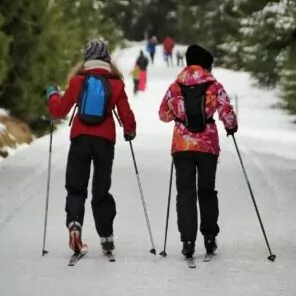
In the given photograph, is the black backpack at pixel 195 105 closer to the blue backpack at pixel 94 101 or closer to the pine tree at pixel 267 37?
the blue backpack at pixel 94 101

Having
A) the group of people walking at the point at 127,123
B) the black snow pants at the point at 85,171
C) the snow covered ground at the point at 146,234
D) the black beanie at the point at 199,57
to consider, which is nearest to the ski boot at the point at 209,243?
the snow covered ground at the point at 146,234

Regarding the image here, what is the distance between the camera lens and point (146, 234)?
368 inches

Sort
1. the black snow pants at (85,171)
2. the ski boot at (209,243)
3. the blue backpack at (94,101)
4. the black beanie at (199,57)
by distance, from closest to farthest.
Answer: the blue backpack at (94,101) < the black snow pants at (85,171) < the black beanie at (199,57) < the ski boot at (209,243)

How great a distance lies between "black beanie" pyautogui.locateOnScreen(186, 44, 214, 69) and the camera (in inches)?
312

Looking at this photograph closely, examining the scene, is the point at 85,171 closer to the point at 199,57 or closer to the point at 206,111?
the point at 206,111

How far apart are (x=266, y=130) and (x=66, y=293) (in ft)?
63.0

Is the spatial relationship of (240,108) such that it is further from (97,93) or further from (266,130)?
(97,93)

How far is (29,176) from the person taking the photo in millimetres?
13547

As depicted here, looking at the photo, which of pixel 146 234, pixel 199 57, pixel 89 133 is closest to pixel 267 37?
pixel 146 234

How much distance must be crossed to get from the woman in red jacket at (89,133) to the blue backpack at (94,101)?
0.6 inches

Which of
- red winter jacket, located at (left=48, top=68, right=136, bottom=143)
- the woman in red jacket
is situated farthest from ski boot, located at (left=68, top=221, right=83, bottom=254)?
red winter jacket, located at (left=48, top=68, right=136, bottom=143)

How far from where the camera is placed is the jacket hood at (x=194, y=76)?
306 inches

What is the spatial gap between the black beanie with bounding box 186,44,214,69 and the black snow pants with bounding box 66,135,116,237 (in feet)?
3.51

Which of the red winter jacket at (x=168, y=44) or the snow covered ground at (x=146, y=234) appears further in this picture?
the red winter jacket at (x=168, y=44)
